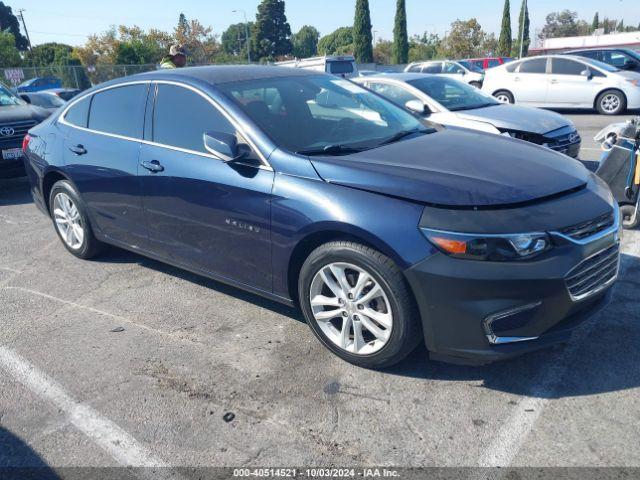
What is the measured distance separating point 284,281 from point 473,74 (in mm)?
19351

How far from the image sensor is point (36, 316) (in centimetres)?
413

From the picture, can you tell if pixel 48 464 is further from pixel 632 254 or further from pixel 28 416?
pixel 632 254

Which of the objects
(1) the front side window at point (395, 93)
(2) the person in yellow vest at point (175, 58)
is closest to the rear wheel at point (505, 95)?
(1) the front side window at point (395, 93)

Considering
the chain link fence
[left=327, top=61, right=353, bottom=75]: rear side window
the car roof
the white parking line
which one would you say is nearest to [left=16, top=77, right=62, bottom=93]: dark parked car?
the chain link fence

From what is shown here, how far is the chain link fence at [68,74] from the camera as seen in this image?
2938cm

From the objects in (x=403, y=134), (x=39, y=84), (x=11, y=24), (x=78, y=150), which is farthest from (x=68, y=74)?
(x=11, y=24)

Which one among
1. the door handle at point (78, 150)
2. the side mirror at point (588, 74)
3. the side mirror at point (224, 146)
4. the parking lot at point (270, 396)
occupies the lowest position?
the parking lot at point (270, 396)

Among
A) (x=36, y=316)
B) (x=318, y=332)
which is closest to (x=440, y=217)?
(x=318, y=332)

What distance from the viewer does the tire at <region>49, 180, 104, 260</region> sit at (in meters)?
4.88

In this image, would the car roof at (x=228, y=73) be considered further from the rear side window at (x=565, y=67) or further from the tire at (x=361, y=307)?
the rear side window at (x=565, y=67)

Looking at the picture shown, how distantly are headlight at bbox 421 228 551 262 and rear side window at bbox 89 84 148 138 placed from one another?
260 centimetres

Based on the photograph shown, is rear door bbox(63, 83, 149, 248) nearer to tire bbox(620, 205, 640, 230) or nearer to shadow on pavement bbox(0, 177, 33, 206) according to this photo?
shadow on pavement bbox(0, 177, 33, 206)

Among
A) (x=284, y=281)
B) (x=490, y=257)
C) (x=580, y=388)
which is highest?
(x=490, y=257)

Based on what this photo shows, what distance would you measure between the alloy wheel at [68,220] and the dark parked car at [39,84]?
87.2 ft
